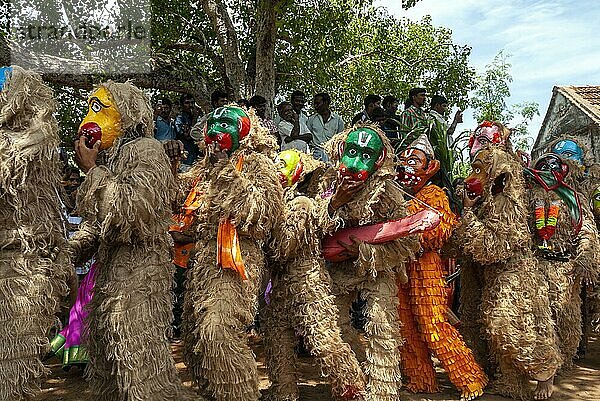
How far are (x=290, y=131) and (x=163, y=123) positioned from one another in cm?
156

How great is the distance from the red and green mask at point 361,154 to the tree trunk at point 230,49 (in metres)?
5.77

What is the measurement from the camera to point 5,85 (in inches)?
133

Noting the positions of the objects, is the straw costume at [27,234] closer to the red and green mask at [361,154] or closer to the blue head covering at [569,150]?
the red and green mask at [361,154]

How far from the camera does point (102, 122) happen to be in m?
3.70

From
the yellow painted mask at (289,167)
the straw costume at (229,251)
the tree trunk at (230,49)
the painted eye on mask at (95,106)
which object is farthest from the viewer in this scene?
the tree trunk at (230,49)

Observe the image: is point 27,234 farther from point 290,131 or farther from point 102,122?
point 290,131

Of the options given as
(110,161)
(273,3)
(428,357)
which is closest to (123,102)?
(110,161)

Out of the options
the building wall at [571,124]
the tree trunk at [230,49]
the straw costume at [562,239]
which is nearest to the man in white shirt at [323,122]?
the tree trunk at [230,49]

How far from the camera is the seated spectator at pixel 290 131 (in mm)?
7039

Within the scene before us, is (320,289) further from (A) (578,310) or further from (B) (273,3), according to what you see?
(B) (273,3)

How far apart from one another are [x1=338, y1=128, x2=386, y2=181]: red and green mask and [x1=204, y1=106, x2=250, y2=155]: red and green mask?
702 millimetres

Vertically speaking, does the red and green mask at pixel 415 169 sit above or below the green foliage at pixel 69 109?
below

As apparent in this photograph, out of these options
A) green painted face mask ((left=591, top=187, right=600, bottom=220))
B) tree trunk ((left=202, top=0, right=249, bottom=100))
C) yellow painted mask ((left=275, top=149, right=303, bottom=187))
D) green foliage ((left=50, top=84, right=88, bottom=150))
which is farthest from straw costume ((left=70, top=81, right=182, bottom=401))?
green foliage ((left=50, top=84, right=88, bottom=150))

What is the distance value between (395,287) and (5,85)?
9.07 ft
